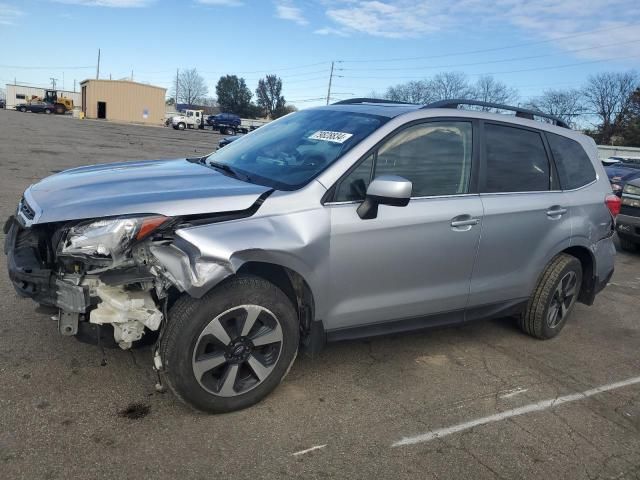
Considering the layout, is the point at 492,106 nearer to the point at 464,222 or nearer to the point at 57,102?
the point at 464,222

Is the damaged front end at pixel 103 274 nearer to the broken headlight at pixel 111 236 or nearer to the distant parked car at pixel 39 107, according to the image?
the broken headlight at pixel 111 236

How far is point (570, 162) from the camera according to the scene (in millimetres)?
4629

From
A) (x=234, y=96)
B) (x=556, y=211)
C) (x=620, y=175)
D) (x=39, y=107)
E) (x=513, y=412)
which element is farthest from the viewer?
(x=234, y=96)

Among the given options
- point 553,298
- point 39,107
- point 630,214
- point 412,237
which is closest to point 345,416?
point 412,237

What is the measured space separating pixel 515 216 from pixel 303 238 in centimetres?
183

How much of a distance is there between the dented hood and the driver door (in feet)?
2.02

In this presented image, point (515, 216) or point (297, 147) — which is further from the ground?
point (297, 147)

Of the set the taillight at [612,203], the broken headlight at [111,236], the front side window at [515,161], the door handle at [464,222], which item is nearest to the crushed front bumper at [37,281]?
the broken headlight at [111,236]

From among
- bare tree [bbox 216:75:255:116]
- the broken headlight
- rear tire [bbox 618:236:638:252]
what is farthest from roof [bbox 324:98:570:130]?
bare tree [bbox 216:75:255:116]

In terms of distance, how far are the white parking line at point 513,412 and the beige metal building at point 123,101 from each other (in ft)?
227

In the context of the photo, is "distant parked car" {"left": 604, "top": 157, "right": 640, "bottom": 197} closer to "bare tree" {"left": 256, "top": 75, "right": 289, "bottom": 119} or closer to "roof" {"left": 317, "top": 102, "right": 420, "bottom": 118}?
"roof" {"left": 317, "top": 102, "right": 420, "bottom": 118}

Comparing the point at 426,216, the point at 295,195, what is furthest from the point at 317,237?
the point at 426,216

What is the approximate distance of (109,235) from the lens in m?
2.75

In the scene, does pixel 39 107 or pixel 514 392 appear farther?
pixel 39 107
